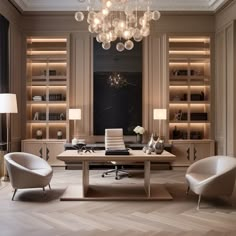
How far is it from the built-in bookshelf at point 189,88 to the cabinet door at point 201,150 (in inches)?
13.9

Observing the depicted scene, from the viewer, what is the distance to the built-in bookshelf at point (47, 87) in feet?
28.9

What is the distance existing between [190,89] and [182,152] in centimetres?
169

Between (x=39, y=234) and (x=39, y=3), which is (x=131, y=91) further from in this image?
(x=39, y=234)

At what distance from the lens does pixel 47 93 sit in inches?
347

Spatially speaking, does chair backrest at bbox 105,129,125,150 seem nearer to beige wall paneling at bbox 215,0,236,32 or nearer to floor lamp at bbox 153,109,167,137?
floor lamp at bbox 153,109,167,137

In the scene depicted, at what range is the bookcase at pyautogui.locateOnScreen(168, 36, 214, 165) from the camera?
8805 mm

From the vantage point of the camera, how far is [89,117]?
8.78 m

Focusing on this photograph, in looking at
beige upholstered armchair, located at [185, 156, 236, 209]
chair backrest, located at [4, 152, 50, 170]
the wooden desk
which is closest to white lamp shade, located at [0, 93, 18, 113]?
chair backrest, located at [4, 152, 50, 170]

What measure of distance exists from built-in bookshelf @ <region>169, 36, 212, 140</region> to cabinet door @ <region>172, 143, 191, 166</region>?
0.41 m

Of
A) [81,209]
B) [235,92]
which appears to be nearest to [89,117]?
[235,92]

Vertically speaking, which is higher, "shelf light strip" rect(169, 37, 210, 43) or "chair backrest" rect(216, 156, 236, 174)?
"shelf light strip" rect(169, 37, 210, 43)

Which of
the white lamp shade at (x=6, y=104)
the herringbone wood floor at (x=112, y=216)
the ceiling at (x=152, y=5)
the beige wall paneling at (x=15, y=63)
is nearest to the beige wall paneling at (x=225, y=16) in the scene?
the ceiling at (x=152, y=5)

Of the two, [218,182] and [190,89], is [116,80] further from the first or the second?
[218,182]

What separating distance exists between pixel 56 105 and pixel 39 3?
2.54m
